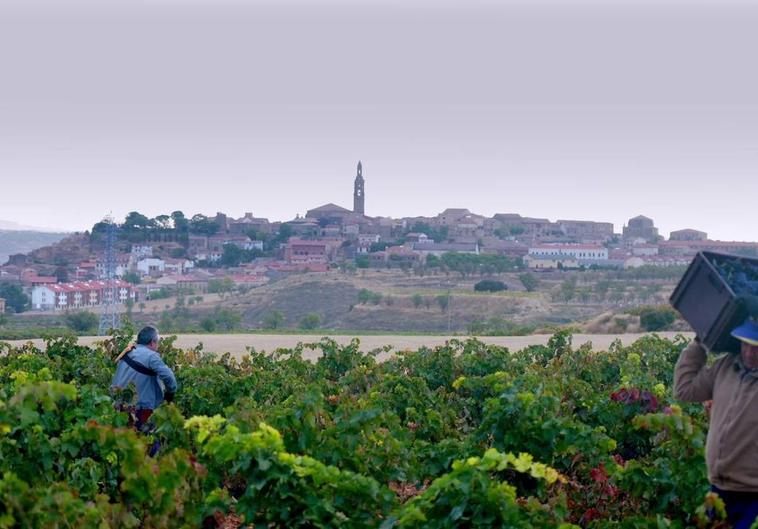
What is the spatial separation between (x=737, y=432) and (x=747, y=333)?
45 centimetres

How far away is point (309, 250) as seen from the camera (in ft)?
360

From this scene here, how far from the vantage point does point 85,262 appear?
110 meters

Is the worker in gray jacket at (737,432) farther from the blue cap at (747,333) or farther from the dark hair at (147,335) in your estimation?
the dark hair at (147,335)

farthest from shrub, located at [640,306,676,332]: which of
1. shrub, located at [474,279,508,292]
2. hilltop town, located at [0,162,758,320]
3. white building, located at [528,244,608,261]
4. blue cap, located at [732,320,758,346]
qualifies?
white building, located at [528,244,608,261]

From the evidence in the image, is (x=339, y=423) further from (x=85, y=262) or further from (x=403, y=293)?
(x=85, y=262)

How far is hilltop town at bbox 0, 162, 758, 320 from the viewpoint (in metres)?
90.7

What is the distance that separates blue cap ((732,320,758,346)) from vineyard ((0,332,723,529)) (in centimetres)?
69

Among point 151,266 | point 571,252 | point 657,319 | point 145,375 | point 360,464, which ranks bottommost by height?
point 657,319

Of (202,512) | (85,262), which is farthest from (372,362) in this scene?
(85,262)

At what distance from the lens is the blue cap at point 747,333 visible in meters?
4.21

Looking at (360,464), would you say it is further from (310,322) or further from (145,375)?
(310,322)

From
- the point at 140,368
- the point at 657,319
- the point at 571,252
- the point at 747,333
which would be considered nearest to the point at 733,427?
the point at 747,333

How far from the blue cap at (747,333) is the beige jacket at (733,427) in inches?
8.0

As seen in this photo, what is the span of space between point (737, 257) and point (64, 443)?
151 inches
